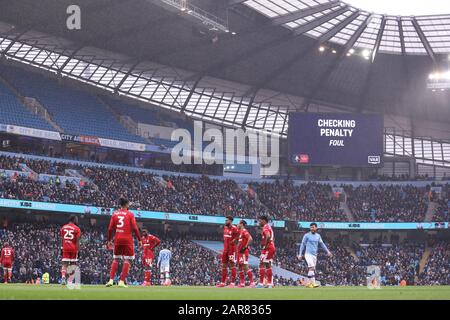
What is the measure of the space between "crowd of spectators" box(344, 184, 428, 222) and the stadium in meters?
0.20

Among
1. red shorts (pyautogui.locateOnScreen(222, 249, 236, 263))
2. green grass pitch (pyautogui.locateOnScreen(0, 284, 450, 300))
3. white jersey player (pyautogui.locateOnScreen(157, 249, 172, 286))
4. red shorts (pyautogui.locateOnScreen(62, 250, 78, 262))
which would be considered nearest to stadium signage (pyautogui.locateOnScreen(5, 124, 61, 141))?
white jersey player (pyautogui.locateOnScreen(157, 249, 172, 286))

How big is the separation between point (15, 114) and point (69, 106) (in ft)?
25.7

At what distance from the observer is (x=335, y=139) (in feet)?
234

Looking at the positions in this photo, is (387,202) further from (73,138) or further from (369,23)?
(73,138)

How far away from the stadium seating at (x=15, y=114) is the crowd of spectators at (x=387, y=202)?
106 ft

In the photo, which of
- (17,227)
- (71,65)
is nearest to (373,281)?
(17,227)

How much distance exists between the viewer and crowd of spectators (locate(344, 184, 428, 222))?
72.9m

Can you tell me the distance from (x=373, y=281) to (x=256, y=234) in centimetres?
4348

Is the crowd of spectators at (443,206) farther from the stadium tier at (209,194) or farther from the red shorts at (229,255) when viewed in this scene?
the red shorts at (229,255)

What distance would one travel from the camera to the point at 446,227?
7056cm

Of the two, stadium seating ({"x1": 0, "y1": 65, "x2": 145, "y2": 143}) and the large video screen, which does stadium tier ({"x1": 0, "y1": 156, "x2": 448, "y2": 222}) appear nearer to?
stadium seating ({"x1": 0, "y1": 65, "x2": 145, "y2": 143})

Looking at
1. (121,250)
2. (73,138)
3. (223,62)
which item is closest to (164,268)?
(121,250)
